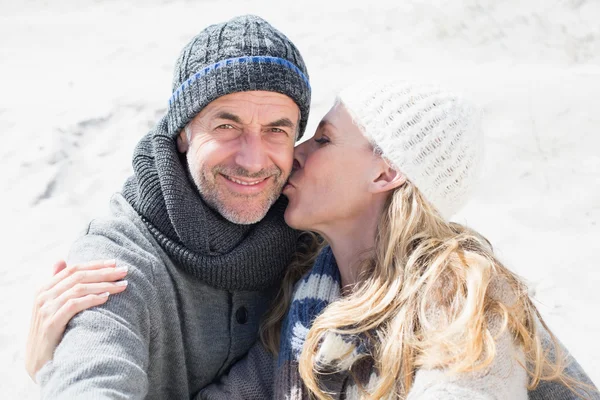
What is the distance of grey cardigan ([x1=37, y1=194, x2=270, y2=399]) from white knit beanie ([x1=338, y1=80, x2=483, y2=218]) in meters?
0.71

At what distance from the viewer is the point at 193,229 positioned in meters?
2.18

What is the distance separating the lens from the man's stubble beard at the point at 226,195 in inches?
88.2

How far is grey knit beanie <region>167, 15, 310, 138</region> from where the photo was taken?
85.7 inches

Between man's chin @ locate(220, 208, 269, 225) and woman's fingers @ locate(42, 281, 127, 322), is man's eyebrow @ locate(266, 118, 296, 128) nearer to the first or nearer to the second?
man's chin @ locate(220, 208, 269, 225)

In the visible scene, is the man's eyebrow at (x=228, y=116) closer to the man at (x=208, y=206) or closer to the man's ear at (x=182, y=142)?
the man at (x=208, y=206)

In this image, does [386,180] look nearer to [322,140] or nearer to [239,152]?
[322,140]

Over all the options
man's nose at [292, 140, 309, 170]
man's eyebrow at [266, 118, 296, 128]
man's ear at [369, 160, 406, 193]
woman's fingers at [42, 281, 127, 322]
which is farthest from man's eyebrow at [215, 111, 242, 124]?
woman's fingers at [42, 281, 127, 322]

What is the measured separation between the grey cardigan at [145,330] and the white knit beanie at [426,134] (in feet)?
2.34

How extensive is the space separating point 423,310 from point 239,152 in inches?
29.4

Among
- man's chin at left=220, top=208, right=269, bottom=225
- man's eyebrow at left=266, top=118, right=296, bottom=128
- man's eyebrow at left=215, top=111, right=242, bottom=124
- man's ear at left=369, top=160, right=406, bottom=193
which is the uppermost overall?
man's eyebrow at left=215, top=111, right=242, bottom=124

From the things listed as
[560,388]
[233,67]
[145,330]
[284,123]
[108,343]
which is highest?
[233,67]

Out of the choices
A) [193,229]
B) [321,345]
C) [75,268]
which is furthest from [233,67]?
[321,345]

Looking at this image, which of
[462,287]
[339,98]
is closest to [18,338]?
[339,98]

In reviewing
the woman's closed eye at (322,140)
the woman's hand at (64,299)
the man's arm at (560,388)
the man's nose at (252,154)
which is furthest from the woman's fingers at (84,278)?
the man's arm at (560,388)
